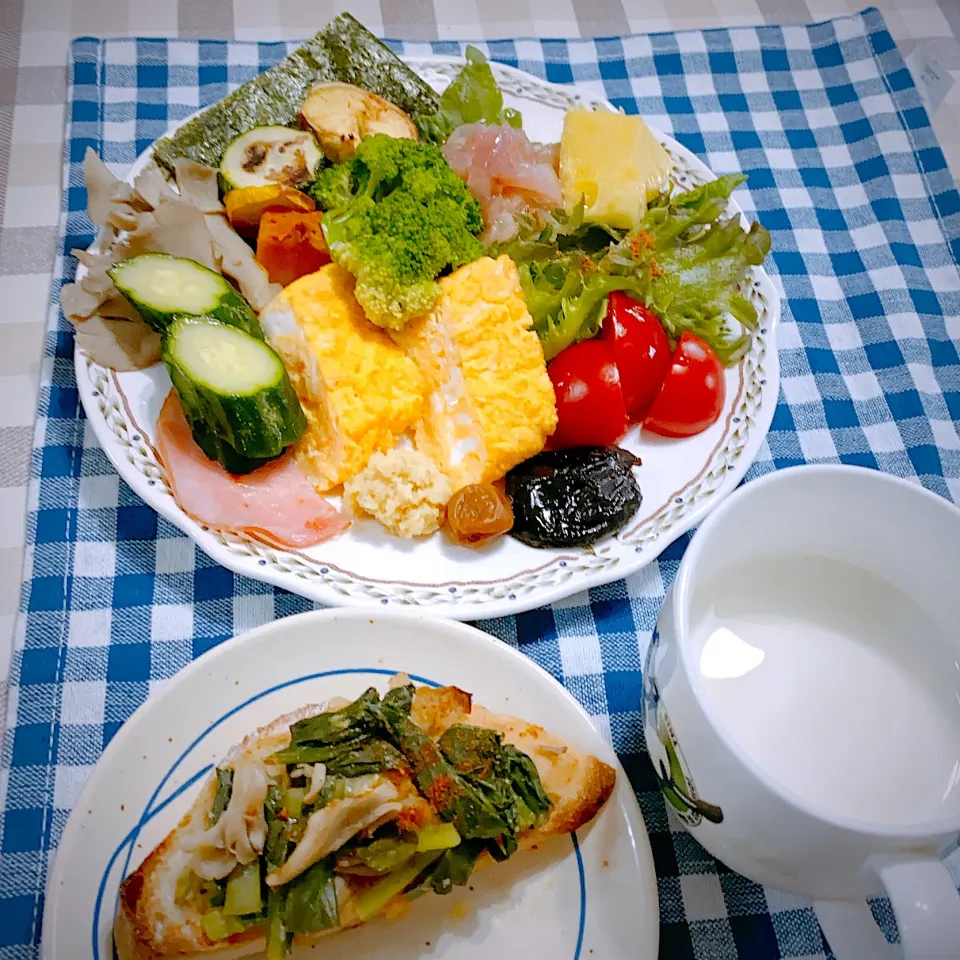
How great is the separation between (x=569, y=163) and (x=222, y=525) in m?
1.42

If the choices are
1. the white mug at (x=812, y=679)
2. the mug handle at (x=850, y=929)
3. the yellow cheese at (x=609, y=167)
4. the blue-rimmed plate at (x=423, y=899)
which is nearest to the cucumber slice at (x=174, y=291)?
the blue-rimmed plate at (x=423, y=899)

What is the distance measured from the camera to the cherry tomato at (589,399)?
84.0 inches

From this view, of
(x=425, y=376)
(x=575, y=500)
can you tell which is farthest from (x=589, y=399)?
(x=425, y=376)

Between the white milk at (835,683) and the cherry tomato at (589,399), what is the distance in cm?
77

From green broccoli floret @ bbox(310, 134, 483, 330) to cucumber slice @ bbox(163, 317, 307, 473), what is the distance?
311 millimetres

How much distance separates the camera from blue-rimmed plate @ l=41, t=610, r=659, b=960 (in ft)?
4.56

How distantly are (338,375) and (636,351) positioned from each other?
30.2 inches

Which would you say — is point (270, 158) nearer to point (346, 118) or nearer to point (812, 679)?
point (346, 118)

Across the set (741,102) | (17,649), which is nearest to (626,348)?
(741,102)

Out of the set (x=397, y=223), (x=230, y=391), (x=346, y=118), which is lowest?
(x=230, y=391)

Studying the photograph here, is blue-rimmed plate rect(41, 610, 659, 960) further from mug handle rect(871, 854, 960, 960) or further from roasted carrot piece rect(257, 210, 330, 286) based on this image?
roasted carrot piece rect(257, 210, 330, 286)

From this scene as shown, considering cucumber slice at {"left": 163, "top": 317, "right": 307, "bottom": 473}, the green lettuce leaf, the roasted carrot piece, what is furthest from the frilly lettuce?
cucumber slice at {"left": 163, "top": 317, "right": 307, "bottom": 473}

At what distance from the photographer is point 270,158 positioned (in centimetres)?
240

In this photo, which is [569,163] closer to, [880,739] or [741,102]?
[741,102]
